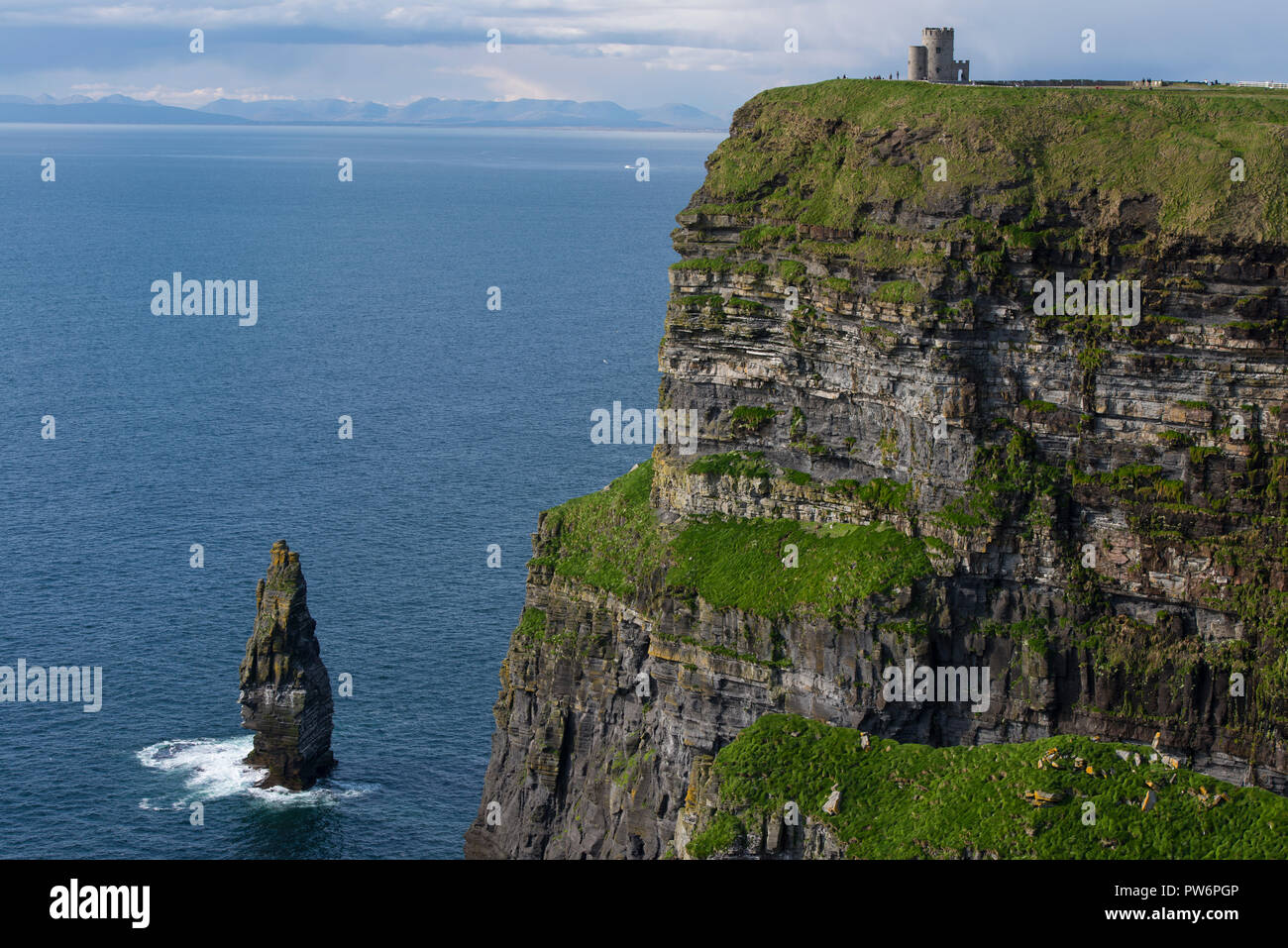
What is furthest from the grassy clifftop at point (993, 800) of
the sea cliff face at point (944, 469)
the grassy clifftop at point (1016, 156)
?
the grassy clifftop at point (1016, 156)

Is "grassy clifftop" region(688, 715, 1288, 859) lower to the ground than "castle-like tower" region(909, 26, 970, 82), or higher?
lower

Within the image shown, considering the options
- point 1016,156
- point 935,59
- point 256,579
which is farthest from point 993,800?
point 256,579

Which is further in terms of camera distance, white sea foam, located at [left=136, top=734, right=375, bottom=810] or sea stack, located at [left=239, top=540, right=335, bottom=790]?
sea stack, located at [left=239, top=540, right=335, bottom=790]

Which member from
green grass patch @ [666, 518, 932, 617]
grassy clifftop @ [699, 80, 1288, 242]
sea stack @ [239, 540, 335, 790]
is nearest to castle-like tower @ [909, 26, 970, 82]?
grassy clifftop @ [699, 80, 1288, 242]

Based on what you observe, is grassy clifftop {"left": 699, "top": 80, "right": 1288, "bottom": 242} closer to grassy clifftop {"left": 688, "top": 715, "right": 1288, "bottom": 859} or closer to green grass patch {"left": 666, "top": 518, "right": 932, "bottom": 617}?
green grass patch {"left": 666, "top": 518, "right": 932, "bottom": 617}

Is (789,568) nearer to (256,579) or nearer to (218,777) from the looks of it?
(218,777)

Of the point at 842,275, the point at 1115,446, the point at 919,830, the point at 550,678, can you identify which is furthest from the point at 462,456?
the point at 919,830
